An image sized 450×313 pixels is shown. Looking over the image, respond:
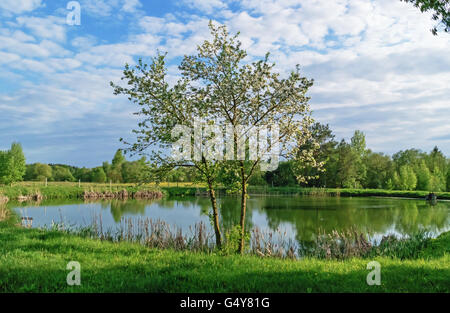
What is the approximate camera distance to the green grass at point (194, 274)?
17.5 feet

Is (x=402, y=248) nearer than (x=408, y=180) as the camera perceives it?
Yes

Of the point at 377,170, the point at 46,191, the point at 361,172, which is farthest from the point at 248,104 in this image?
the point at 377,170

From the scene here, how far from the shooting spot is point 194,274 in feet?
19.6

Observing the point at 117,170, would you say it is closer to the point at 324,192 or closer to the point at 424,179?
the point at 324,192

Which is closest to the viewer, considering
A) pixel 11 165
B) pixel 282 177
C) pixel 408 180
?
pixel 11 165

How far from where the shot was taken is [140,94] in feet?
29.6

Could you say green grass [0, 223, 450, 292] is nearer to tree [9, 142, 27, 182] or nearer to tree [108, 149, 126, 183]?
tree [9, 142, 27, 182]

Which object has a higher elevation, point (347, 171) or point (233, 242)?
point (347, 171)

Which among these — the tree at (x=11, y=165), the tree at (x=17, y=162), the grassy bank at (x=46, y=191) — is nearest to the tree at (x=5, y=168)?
the tree at (x=11, y=165)

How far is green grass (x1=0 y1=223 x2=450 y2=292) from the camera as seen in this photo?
5.33m

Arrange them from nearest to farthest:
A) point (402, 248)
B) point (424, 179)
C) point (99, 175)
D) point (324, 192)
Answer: point (402, 248) < point (324, 192) < point (424, 179) < point (99, 175)

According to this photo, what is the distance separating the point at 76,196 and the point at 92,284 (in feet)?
131

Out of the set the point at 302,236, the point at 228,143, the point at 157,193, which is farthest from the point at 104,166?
the point at 228,143
